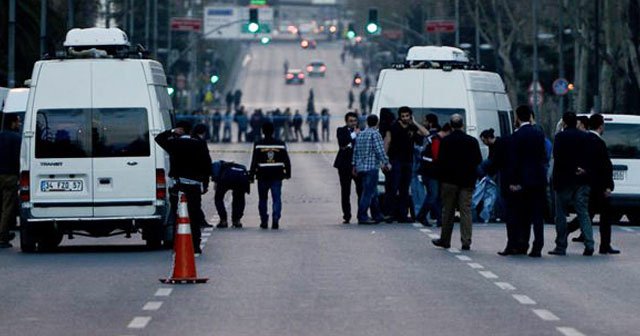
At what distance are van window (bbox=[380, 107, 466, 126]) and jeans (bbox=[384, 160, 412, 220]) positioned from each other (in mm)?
2126

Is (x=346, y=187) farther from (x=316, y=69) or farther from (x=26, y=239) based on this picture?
Answer: (x=316, y=69)

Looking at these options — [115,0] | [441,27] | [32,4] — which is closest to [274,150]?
[32,4]

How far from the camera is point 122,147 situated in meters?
Result: 27.4

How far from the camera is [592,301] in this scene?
19.8 meters

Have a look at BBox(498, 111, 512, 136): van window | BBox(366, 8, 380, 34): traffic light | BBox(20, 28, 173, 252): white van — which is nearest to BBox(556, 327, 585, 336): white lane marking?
BBox(20, 28, 173, 252): white van

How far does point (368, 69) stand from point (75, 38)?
140 meters

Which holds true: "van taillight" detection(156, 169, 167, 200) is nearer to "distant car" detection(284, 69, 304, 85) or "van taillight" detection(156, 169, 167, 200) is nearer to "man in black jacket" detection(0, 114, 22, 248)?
"man in black jacket" detection(0, 114, 22, 248)

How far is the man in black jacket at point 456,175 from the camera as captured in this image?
90.2ft

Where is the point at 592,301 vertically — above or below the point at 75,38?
below

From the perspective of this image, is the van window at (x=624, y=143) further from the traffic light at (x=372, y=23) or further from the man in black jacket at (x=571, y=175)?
the traffic light at (x=372, y=23)

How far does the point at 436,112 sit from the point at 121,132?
9.42 meters

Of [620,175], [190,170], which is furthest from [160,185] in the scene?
[620,175]

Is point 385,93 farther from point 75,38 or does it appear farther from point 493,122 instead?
point 75,38

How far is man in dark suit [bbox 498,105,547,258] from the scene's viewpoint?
86.9 feet
